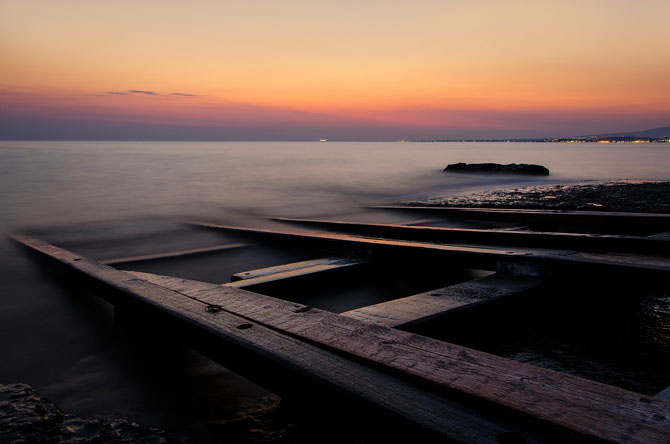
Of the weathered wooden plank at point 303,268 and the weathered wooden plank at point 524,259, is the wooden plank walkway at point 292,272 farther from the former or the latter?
the weathered wooden plank at point 524,259

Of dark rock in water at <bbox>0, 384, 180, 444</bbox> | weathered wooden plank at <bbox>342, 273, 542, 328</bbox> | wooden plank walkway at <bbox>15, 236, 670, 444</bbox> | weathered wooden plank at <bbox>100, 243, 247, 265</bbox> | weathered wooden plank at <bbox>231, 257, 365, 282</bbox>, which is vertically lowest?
dark rock in water at <bbox>0, 384, 180, 444</bbox>

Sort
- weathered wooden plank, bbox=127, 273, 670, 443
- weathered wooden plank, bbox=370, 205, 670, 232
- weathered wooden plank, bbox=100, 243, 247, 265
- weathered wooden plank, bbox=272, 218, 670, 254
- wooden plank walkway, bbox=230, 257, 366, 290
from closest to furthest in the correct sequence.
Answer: weathered wooden plank, bbox=127, 273, 670, 443, wooden plank walkway, bbox=230, 257, 366, 290, weathered wooden plank, bbox=272, 218, 670, 254, weathered wooden plank, bbox=370, 205, 670, 232, weathered wooden plank, bbox=100, 243, 247, 265

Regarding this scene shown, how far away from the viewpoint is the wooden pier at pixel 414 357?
117 cm

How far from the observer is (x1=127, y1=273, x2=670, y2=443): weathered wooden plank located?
112 cm

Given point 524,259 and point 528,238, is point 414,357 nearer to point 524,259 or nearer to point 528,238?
point 524,259

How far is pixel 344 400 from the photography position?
4.50 feet

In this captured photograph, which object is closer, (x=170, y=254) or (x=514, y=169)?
(x=170, y=254)

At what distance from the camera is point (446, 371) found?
1.44 m

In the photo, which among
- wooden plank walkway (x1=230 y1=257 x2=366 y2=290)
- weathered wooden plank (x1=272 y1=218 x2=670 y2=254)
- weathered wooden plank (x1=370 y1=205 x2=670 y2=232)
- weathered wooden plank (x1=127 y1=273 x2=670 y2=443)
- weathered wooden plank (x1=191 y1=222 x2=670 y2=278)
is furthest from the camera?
weathered wooden plank (x1=370 y1=205 x2=670 y2=232)

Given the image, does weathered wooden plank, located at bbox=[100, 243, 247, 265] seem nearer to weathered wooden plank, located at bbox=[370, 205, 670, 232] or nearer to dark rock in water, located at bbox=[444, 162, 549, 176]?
weathered wooden plank, located at bbox=[370, 205, 670, 232]

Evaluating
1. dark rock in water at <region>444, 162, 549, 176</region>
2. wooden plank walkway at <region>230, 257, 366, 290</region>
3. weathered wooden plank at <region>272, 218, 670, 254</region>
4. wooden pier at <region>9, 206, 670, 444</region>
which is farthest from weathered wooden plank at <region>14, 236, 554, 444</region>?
dark rock in water at <region>444, 162, 549, 176</region>

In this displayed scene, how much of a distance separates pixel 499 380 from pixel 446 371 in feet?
0.53

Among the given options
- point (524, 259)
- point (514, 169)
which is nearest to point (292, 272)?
point (524, 259)

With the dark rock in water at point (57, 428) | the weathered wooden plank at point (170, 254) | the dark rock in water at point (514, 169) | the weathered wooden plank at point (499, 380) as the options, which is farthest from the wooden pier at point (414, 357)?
the dark rock in water at point (514, 169)
